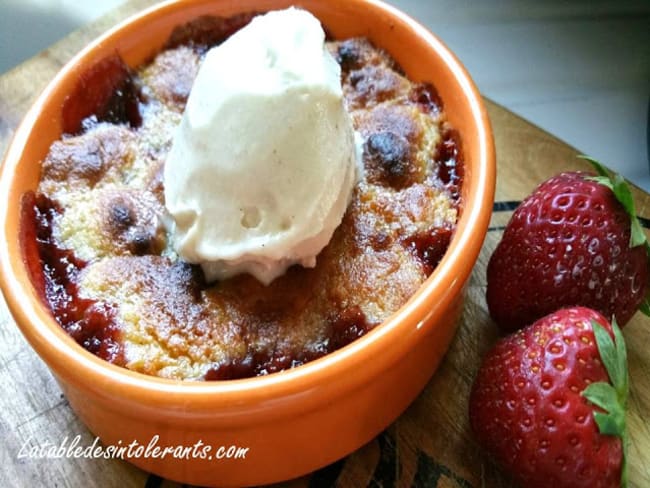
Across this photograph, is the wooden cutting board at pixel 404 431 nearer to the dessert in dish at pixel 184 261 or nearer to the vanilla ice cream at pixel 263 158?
the dessert in dish at pixel 184 261

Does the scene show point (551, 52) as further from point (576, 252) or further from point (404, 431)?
point (404, 431)

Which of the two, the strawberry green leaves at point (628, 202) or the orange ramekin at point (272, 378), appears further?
the strawberry green leaves at point (628, 202)

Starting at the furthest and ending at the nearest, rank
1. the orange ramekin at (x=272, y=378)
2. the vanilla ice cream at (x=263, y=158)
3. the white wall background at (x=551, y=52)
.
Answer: the white wall background at (x=551, y=52), the vanilla ice cream at (x=263, y=158), the orange ramekin at (x=272, y=378)

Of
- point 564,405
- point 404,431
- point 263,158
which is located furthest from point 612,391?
point 263,158

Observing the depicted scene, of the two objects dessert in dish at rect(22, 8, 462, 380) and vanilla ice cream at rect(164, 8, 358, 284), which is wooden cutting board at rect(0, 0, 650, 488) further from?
vanilla ice cream at rect(164, 8, 358, 284)

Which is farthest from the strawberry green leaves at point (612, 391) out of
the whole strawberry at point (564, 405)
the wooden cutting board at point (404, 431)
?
the wooden cutting board at point (404, 431)

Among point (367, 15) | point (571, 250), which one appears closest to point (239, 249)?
point (571, 250)
